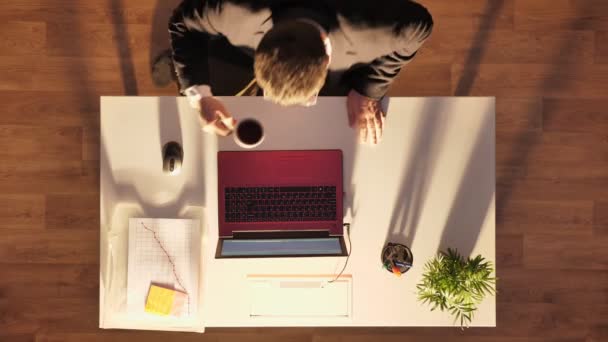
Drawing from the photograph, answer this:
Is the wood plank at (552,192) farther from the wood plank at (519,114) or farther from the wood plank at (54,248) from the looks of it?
the wood plank at (54,248)

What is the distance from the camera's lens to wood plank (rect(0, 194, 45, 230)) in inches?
86.4

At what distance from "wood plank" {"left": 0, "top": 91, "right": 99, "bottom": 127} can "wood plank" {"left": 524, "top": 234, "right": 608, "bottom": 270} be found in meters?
2.37

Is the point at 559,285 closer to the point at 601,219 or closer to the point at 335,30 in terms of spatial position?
the point at 601,219

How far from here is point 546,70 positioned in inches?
86.9

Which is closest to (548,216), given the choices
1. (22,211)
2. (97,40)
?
(97,40)

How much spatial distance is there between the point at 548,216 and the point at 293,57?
178 cm

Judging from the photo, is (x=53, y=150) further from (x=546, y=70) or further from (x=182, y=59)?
(x=546, y=70)

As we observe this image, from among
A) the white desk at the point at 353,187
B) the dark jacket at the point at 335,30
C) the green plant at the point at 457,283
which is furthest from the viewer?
the white desk at the point at 353,187

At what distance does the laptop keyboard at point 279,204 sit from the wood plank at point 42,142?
1200 mm

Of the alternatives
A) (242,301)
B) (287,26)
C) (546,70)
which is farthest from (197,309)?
(546,70)

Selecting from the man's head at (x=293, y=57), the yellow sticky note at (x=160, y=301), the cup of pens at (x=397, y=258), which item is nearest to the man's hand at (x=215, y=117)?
the man's head at (x=293, y=57)

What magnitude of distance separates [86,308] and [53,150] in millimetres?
825

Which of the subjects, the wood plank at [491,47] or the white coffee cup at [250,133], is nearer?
the white coffee cup at [250,133]

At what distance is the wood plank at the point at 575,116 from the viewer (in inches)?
87.0
